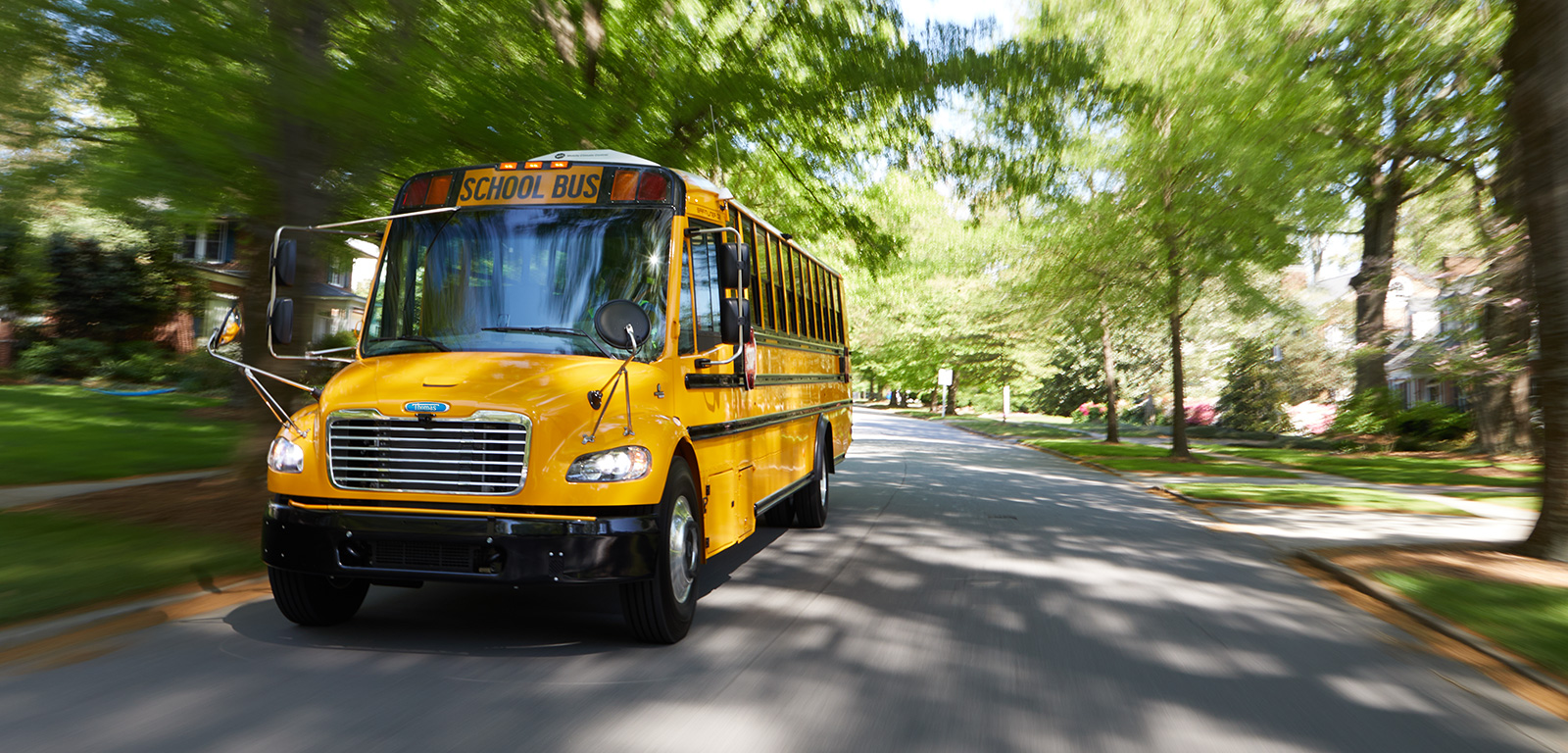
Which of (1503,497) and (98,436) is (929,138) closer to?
(1503,497)

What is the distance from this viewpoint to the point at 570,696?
16.6ft

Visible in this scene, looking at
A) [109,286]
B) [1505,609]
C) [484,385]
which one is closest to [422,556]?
[484,385]

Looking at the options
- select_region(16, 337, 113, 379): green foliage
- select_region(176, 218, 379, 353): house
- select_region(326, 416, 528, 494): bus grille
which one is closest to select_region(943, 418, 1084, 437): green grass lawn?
select_region(176, 218, 379, 353): house

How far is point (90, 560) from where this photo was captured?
315 inches

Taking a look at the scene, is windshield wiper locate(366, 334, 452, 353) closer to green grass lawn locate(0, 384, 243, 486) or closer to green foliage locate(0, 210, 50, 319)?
green grass lawn locate(0, 384, 243, 486)

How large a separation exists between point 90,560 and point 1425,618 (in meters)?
9.73

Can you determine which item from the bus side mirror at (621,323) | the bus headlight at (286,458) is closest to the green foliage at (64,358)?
the bus headlight at (286,458)

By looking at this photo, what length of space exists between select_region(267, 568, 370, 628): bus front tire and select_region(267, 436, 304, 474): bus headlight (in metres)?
0.58

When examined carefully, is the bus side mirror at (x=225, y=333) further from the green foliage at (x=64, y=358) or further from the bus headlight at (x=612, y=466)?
the green foliage at (x=64, y=358)

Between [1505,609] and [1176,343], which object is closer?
[1505,609]

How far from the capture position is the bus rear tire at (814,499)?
11.3 metres

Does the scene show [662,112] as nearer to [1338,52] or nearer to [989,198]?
[989,198]

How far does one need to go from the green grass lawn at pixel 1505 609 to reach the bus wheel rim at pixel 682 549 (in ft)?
16.3

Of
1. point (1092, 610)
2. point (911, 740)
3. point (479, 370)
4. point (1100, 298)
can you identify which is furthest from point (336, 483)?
point (1100, 298)
